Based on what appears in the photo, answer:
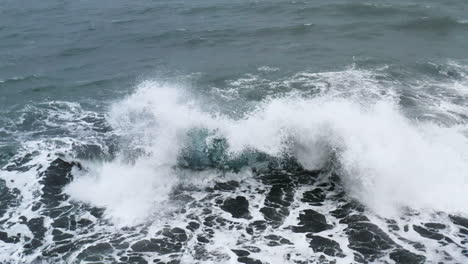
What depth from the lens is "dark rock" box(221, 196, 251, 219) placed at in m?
16.3

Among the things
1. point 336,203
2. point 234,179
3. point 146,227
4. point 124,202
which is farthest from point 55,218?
point 336,203

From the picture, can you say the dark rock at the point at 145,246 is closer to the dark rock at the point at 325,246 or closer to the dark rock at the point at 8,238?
the dark rock at the point at 8,238

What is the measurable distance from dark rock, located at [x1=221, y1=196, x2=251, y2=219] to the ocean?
0.22ft

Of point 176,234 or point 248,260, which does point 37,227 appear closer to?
point 176,234

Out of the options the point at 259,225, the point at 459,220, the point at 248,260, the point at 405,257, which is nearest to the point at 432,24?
the point at 459,220

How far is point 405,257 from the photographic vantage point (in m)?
14.0

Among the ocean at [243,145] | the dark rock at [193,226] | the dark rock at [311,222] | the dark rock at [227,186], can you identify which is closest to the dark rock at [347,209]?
the ocean at [243,145]

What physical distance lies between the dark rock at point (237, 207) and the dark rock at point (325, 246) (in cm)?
260

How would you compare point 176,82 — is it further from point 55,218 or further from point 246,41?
point 55,218

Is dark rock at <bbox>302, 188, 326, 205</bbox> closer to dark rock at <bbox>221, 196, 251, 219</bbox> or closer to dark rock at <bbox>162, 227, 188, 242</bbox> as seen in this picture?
dark rock at <bbox>221, 196, 251, 219</bbox>

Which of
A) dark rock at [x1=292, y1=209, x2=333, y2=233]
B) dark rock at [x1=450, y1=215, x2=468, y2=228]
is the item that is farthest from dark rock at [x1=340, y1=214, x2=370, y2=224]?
dark rock at [x1=450, y1=215, x2=468, y2=228]

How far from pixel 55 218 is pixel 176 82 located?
11940 mm

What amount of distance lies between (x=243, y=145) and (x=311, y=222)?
513 cm

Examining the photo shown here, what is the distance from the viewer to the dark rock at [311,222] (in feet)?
50.3
